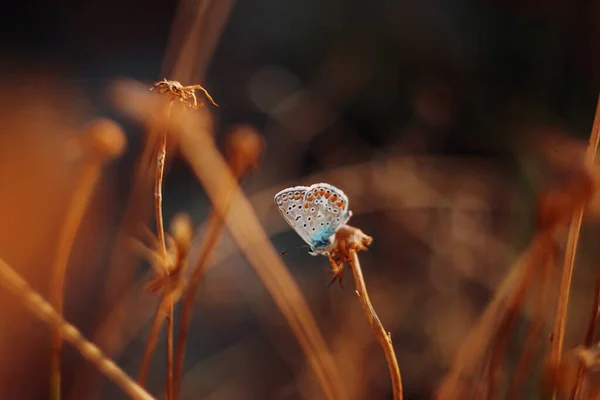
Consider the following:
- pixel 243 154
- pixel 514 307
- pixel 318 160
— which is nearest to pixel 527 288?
pixel 514 307

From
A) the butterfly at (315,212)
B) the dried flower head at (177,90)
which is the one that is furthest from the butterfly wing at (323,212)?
the dried flower head at (177,90)

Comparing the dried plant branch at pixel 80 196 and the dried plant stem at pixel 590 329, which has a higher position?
the dried plant stem at pixel 590 329

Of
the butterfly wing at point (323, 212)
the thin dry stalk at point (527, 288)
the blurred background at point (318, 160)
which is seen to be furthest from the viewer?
the blurred background at point (318, 160)

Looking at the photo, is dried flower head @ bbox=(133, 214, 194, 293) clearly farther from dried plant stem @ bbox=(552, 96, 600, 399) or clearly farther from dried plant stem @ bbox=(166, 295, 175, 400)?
dried plant stem @ bbox=(552, 96, 600, 399)

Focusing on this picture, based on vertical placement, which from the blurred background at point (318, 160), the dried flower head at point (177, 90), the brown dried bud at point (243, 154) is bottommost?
the blurred background at point (318, 160)

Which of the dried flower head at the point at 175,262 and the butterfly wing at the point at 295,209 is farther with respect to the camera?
the butterfly wing at the point at 295,209

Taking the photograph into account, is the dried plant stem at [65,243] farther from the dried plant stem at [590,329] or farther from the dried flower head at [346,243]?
the dried plant stem at [590,329]

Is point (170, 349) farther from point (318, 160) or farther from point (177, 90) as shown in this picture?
point (318, 160)

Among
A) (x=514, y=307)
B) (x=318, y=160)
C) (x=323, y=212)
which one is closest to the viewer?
(x=514, y=307)
